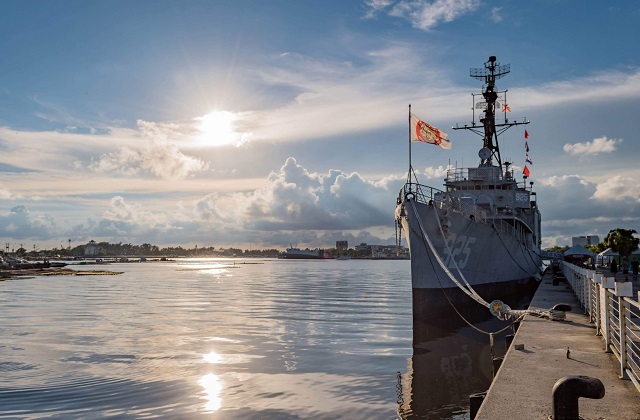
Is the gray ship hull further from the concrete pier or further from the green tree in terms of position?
the green tree

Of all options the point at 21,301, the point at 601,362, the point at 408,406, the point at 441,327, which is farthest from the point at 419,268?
the point at 21,301

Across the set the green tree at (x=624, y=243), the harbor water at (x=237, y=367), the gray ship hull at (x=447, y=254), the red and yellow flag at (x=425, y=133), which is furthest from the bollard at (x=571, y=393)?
the green tree at (x=624, y=243)

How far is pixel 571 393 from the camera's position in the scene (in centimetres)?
609

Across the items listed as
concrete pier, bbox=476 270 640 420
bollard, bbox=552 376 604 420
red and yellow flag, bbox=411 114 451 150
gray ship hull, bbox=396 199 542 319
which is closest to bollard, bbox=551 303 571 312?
concrete pier, bbox=476 270 640 420

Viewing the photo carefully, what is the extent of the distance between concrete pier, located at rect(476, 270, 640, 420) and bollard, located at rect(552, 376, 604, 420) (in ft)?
2.23

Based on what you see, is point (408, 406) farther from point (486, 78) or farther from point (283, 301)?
point (486, 78)

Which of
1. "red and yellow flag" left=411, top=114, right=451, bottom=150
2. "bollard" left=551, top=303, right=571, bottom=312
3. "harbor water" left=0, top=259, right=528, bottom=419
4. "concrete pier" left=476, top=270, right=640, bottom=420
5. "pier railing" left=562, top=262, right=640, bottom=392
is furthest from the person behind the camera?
"red and yellow flag" left=411, top=114, right=451, bottom=150

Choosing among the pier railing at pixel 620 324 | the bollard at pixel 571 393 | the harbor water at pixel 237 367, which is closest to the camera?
the bollard at pixel 571 393

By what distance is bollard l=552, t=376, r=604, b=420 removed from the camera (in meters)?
5.90

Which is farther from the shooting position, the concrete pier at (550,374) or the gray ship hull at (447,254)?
the gray ship hull at (447,254)

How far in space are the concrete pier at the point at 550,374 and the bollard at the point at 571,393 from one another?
0.68 m

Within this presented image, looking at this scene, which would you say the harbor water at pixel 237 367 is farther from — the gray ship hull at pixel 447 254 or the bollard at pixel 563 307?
the bollard at pixel 563 307

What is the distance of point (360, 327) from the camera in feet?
85.0

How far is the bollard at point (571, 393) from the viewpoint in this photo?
590cm
